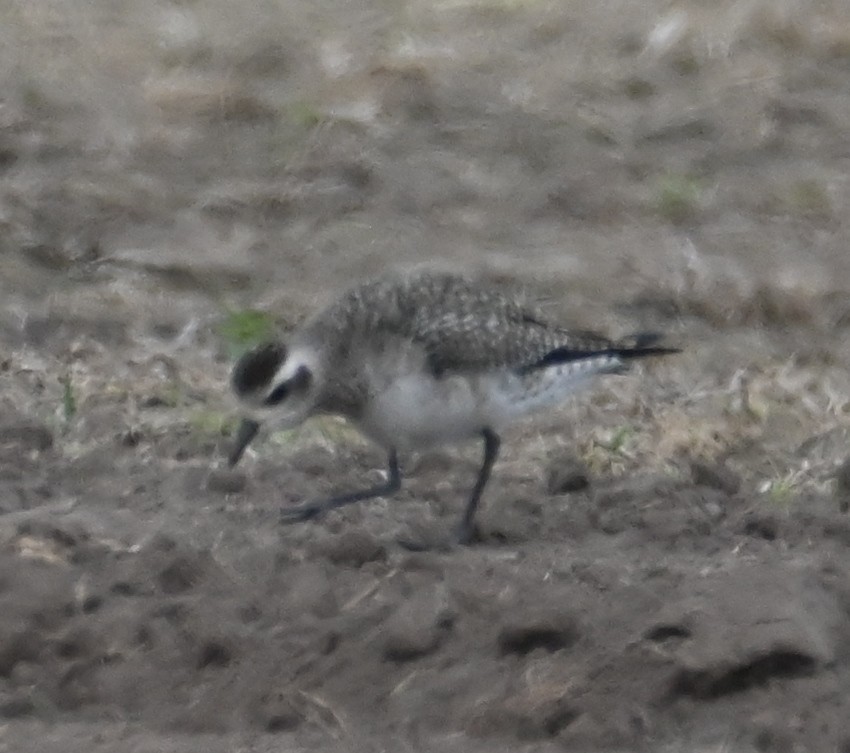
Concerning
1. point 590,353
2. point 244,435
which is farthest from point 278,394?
point 590,353

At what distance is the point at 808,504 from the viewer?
754 cm

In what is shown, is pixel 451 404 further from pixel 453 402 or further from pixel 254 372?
pixel 254 372

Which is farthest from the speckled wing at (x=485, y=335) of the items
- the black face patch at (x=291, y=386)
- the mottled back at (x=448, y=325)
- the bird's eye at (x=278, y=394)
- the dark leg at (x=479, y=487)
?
the bird's eye at (x=278, y=394)

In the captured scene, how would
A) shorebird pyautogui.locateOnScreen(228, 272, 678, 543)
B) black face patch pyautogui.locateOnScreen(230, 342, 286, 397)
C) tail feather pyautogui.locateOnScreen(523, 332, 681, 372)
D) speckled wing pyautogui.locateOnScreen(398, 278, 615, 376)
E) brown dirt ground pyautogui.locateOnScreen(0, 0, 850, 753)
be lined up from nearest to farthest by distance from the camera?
brown dirt ground pyautogui.locateOnScreen(0, 0, 850, 753), black face patch pyautogui.locateOnScreen(230, 342, 286, 397), shorebird pyautogui.locateOnScreen(228, 272, 678, 543), speckled wing pyautogui.locateOnScreen(398, 278, 615, 376), tail feather pyautogui.locateOnScreen(523, 332, 681, 372)

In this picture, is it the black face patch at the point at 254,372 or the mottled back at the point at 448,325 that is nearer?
the black face patch at the point at 254,372

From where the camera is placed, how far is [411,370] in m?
7.23

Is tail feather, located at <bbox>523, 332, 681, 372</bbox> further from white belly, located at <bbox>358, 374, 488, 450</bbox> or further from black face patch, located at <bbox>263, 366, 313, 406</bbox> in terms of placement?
black face patch, located at <bbox>263, 366, 313, 406</bbox>

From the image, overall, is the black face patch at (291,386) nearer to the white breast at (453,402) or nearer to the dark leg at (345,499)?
the white breast at (453,402)

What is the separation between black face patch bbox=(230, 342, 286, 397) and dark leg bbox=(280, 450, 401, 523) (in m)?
0.48

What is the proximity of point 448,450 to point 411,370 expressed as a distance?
134 cm

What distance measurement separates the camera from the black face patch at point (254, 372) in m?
6.98

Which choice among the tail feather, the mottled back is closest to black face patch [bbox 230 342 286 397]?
the mottled back

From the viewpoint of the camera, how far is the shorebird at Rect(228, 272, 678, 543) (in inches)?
280

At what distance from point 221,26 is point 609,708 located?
8844mm
